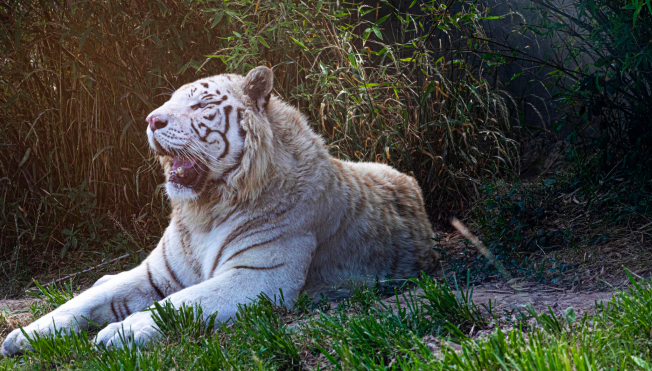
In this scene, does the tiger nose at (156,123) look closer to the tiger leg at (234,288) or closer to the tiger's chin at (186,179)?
the tiger's chin at (186,179)

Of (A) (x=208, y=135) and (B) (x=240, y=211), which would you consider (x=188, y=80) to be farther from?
(B) (x=240, y=211)

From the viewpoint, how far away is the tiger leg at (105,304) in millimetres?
2916

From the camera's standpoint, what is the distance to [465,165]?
16.4ft

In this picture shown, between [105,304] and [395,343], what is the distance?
188cm

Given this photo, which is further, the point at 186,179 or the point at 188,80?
the point at 188,80

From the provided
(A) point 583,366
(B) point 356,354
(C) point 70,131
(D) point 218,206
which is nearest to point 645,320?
(A) point 583,366

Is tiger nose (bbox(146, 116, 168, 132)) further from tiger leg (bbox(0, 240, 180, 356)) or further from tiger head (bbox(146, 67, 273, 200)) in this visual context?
tiger leg (bbox(0, 240, 180, 356))

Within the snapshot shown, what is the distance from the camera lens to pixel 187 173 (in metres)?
3.40

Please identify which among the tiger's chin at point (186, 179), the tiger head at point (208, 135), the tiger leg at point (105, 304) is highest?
the tiger head at point (208, 135)

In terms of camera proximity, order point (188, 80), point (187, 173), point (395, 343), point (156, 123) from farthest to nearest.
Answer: point (188, 80) < point (187, 173) < point (156, 123) < point (395, 343)

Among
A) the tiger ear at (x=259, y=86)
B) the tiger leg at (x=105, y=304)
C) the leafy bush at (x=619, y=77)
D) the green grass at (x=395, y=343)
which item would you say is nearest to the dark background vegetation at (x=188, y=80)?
the leafy bush at (x=619, y=77)

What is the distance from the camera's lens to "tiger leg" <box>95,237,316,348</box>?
9.02 ft

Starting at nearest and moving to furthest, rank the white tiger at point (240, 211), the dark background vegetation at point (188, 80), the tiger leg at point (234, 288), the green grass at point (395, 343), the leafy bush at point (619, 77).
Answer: the green grass at point (395, 343), the tiger leg at point (234, 288), the white tiger at point (240, 211), the leafy bush at point (619, 77), the dark background vegetation at point (188, 80)

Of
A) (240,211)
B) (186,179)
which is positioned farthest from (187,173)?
(240,211)
